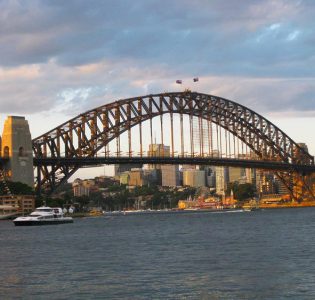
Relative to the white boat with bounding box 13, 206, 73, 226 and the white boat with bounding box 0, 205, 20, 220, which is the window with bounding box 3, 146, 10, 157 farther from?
the white boat with bounding box 13, 206, 73, 226

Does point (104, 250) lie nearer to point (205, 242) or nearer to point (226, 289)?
point (205, 242)

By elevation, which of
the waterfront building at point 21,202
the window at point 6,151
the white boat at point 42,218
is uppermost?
the window at point 6,151

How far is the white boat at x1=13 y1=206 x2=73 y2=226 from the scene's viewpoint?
92250 mm

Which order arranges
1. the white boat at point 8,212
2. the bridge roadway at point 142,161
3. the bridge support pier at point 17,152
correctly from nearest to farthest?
1. the white boat at point 8,212
2. the bridge support pier at point 17,152
3. the bridge roadway at point 142,161

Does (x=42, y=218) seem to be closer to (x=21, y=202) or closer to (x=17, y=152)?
(x=21, y=202)

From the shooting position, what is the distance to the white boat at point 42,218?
92.2 m

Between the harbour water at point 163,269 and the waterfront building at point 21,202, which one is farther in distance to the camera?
the waterfront building at point 21,202

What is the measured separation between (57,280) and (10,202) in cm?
7939

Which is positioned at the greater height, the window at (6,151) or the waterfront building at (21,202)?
the window at (6,151)

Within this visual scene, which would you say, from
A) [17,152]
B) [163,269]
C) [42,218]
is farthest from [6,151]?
[163,269]

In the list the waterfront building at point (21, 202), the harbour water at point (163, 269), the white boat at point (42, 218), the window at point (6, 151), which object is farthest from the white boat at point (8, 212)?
the harbour water at point (163, 269)

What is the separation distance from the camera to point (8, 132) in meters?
115

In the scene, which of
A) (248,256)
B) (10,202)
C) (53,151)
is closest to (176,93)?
(53,151)

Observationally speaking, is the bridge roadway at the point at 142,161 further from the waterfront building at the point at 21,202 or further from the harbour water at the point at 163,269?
the harbour water at the point at 163,269
